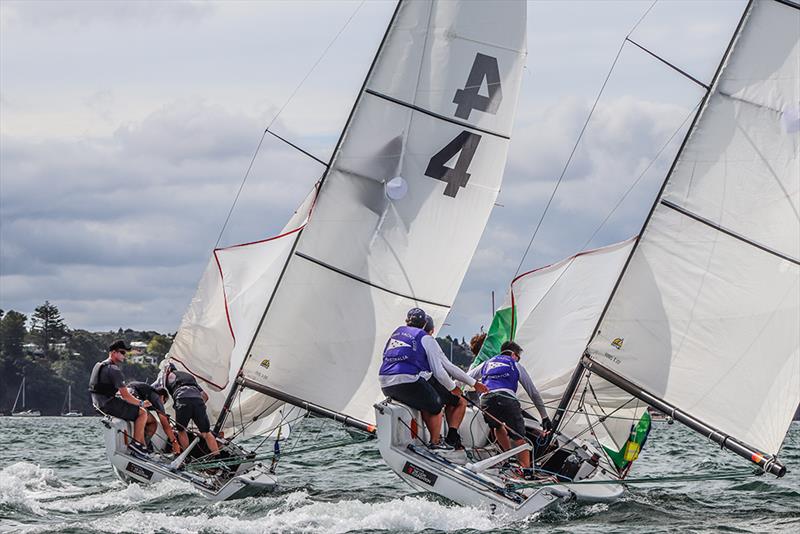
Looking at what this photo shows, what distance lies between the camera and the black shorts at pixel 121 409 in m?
15.1

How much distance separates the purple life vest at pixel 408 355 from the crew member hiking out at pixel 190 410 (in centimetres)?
305

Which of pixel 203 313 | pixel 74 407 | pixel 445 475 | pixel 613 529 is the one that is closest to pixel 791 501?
pixel 613 529

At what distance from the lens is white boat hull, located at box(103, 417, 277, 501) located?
568 inches

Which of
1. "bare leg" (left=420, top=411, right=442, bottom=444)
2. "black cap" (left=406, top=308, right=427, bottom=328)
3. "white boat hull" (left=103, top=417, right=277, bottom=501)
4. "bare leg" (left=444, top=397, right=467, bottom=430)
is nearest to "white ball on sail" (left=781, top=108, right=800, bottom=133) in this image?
"black cap" (left=406, top=308, right=427, bottom=328)

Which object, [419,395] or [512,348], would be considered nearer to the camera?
[419,395]

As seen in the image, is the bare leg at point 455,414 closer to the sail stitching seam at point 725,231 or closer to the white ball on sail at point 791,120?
the sail stitching seam at point 725,231

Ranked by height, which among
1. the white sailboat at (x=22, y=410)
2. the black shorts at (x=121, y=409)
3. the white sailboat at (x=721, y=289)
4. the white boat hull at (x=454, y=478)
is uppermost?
the white sailboat at (x=721, y=289)

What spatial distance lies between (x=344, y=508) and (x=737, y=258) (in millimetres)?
4966

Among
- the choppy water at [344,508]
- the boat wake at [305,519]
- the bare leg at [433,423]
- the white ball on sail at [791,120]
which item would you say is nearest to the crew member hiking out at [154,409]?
the choppy water at [344,508]

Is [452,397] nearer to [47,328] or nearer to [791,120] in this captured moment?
[791,120]

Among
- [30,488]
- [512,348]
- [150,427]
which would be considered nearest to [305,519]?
[512,348]

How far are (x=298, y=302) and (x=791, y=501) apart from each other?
6.39m

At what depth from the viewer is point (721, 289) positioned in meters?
13.6

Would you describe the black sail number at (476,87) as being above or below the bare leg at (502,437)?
above
